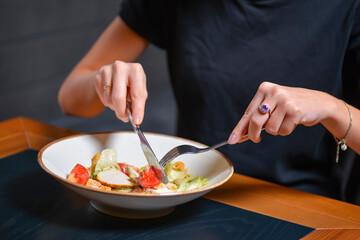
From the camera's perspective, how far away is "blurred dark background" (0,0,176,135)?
2910 millimetres

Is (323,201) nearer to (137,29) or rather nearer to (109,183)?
(109,183)

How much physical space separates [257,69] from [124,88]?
20.1 inches

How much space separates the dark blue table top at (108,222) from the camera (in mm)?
823

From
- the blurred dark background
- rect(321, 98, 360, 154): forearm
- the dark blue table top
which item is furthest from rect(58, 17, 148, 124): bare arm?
the blurred dark background

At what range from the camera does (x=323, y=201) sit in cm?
101

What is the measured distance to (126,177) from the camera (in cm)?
91

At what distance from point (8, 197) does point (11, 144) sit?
317 millimetres

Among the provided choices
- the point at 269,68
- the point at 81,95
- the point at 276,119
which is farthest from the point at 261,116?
the point at 81,95

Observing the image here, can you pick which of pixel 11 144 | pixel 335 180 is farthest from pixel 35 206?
pixel 335 180

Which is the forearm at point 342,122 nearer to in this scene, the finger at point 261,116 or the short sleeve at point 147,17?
the finger at point 261,116

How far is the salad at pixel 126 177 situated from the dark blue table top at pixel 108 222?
0.16 ft

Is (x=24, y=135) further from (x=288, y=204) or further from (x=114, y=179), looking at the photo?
(x=288, y=204)

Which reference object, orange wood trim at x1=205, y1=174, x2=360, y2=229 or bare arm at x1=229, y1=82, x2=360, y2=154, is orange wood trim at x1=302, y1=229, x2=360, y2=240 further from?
bare arm at x1=229, y1=82, x2=360, y2=154

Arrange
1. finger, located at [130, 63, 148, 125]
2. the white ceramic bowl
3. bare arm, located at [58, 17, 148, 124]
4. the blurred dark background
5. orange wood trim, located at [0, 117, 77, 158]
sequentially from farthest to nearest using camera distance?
the blurred dark background, bare arm, located at [58, 17, 148, 124], orange wood trim, located at [0, 117, 77, 158], finger, located at [130, 63, 148, 125], the white ceramic bowl
